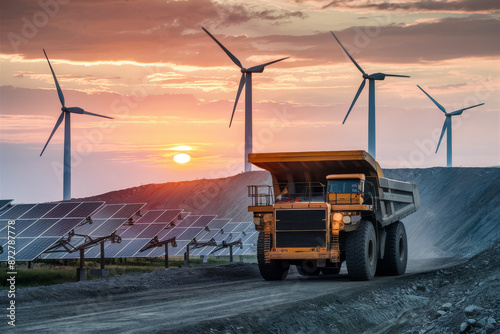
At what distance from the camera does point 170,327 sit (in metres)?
16.1

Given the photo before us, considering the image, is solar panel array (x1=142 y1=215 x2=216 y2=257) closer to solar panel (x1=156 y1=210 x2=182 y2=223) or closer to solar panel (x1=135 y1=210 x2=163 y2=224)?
solar panel (x1=156 y1=210 x2=182 y2=223)

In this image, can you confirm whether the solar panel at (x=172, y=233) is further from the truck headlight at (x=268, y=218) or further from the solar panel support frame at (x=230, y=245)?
the truck headlight at (x=268, y=218)

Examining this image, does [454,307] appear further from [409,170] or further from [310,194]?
[409,170]

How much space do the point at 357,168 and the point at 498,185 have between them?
44.5 m

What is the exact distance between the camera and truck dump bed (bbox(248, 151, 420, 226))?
27.3 meters

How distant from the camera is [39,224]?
34.0m

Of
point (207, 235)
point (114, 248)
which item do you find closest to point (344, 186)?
point (114, 248)

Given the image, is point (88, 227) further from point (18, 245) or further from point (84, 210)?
point (18, 245)

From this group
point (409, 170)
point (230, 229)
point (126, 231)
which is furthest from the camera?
point (409, 170)

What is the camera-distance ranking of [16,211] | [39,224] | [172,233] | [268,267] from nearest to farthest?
[268,267], [39,224], [16,211], [172,233]

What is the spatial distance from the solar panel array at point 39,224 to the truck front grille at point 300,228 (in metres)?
11.2

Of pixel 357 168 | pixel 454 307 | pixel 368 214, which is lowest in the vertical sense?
pixel 454 307

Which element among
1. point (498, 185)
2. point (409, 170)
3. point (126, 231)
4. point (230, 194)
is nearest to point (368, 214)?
point (126, 231)

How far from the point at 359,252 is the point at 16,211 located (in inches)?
789
